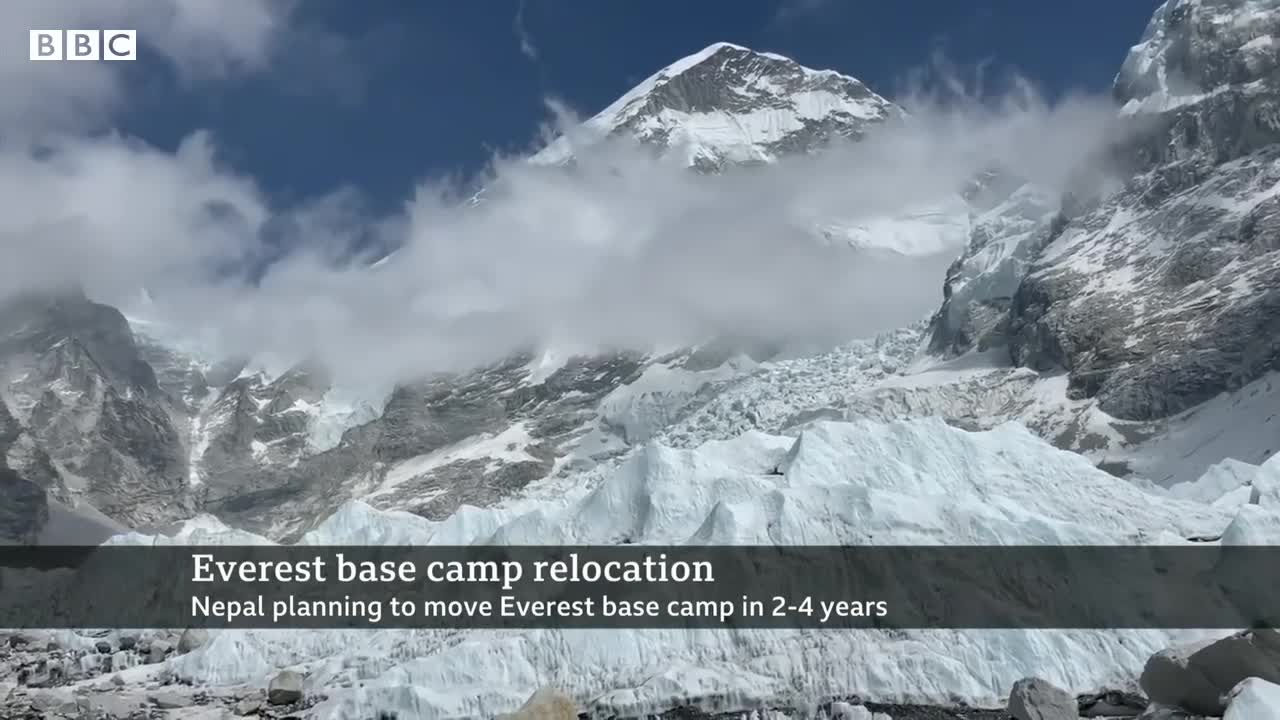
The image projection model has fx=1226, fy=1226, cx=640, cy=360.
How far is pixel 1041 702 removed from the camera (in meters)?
56.6

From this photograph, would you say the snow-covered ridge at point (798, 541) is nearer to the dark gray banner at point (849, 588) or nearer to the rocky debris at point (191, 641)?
the dark gray banner at point (849, 588)

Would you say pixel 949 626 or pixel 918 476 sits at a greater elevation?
pixel 918 476

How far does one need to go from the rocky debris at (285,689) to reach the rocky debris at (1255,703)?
194ft


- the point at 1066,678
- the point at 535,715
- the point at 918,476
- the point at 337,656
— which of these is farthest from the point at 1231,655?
the point at 337,656

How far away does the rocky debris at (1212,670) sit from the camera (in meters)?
50.9

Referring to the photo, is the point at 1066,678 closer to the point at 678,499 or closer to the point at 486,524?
the point at 678,499

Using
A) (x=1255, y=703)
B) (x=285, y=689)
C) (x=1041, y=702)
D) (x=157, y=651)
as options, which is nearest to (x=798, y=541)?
(x=1041, y=702)

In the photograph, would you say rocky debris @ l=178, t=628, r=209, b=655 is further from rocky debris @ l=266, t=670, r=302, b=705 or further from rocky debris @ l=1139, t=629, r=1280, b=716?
rocky debris @ l=1139, t=629, r=1280, b=716

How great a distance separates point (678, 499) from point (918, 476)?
17548 mm

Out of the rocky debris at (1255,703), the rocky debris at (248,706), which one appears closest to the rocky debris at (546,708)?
the rocky debris at (248,706)

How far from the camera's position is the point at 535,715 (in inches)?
2451

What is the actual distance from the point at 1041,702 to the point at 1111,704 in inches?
324

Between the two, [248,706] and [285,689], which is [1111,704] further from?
[248,706]

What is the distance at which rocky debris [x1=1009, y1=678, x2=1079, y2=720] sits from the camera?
56281 millimetres
